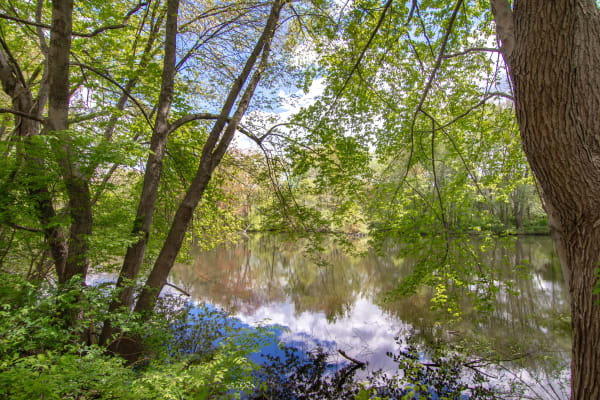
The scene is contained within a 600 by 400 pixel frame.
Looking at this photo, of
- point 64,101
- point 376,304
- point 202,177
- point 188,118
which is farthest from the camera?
point 376,304

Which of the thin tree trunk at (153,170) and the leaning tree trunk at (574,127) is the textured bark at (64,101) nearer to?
the thin tree trunk at (153,170)

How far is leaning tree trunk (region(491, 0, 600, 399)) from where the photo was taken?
4.43ft

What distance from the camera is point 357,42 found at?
13.8 feet

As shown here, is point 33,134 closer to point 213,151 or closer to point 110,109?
point 110,109

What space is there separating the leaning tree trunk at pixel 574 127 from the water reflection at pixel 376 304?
2223mm

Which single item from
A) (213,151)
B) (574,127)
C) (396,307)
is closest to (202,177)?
(213,151)

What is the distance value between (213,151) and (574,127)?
14.0 ft

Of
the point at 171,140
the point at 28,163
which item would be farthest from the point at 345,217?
the point at 28,163

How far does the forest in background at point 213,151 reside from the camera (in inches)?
113

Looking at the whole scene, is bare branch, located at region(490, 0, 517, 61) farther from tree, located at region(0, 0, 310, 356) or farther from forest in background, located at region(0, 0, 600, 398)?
tree, located at region(0, 0, 310, 356)

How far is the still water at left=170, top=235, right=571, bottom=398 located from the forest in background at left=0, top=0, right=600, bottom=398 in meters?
0.79

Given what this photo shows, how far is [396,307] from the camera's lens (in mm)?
8344

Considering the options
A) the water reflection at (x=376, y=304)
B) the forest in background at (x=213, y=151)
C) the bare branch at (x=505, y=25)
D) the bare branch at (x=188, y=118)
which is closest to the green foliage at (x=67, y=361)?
the forest in background at (x=213, y=151)

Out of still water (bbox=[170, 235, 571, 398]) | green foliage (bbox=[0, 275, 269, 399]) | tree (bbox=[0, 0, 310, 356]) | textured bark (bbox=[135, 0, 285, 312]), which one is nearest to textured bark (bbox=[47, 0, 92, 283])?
tree (bbox=[0, 0, 310, 356])
